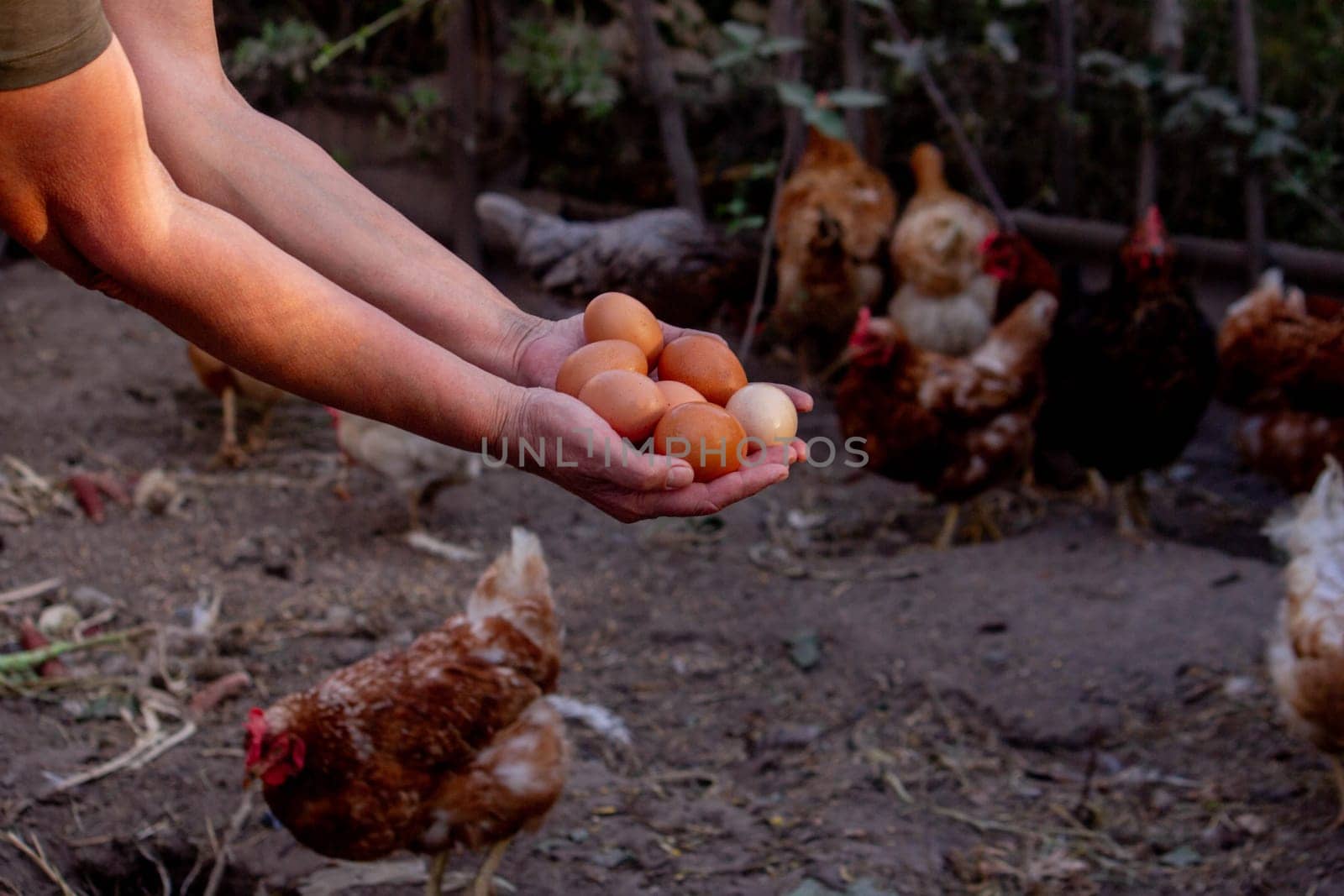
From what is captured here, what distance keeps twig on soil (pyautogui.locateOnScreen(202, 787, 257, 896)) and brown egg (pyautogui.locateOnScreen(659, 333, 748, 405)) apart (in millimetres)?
1264

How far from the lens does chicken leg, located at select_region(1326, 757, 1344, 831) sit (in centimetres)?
257

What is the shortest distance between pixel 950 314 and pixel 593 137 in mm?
3066

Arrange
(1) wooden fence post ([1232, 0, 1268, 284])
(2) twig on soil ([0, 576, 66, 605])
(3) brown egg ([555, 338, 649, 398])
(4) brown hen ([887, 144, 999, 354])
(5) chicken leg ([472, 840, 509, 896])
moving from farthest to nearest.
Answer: (4) brown hen ([887, 144, 999, 354]) < (1) wooden fence post ([1232, 0, 1268, 284]) < (2) twig on soil ([0, 576, 66, 605]) < (5) chicken leg ([472, 840, 509, 896]) < (3) brown egg ([555, 338, 649, 398])

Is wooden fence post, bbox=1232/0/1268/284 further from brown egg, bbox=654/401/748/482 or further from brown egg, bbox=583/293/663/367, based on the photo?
brown egg, bbox=654/401/748/482

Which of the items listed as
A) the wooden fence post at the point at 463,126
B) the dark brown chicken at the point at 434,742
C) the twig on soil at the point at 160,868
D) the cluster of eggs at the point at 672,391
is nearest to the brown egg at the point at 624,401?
the cluster of eggs at the point at 672,391

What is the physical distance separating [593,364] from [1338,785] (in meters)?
2.16

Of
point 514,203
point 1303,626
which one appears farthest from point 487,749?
point 514,203

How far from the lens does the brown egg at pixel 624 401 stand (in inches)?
61.0

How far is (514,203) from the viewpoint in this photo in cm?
654

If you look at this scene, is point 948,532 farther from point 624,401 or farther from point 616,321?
point 624,401

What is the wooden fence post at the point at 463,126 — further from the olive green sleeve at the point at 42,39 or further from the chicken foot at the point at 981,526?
the olive green sleeve at the point at 42,39

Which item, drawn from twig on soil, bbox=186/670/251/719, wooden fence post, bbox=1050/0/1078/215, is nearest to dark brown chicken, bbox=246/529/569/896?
twig on soil, bbox=186/670/251/719

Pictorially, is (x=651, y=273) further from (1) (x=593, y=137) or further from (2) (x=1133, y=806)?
(2) (x=1133, y=806)

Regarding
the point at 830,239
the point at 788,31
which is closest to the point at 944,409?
the point at 830,239
